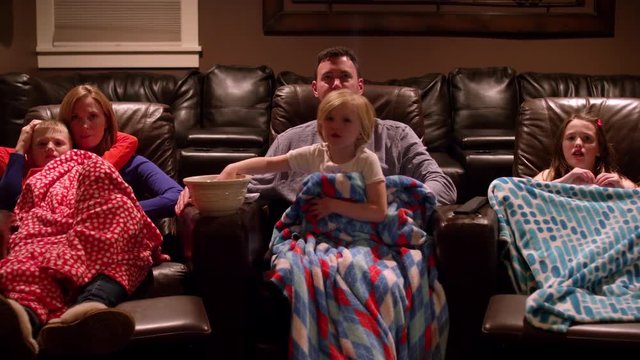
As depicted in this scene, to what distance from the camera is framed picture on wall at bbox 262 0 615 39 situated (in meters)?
4.57

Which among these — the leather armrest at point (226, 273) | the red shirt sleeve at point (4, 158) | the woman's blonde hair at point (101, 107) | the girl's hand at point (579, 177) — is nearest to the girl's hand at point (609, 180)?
the girl's hand at point (579, 177)

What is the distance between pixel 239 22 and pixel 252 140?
1231mm

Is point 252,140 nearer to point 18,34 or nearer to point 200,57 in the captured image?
point 200,57

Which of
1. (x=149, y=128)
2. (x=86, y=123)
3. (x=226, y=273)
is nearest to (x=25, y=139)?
(x=86, y=123)

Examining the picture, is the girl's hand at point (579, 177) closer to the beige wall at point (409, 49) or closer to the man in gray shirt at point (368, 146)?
the man in gray shirt at point (368, 146)

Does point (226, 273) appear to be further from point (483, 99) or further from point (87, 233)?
point (483, 99)

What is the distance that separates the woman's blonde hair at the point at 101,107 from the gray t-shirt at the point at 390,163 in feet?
1.76

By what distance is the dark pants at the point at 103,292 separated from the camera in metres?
1.98

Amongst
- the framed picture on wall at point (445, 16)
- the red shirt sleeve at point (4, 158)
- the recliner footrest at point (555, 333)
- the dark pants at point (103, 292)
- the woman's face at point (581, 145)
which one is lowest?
the recliner footrest at point (555, 333)

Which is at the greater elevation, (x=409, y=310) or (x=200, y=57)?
(x=200, y=57)

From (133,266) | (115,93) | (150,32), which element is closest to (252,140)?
(115,93)

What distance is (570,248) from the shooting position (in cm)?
221

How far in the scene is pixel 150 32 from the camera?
4.69 meters

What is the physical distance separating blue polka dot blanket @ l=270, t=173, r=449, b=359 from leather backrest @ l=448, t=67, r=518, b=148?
209 cm
